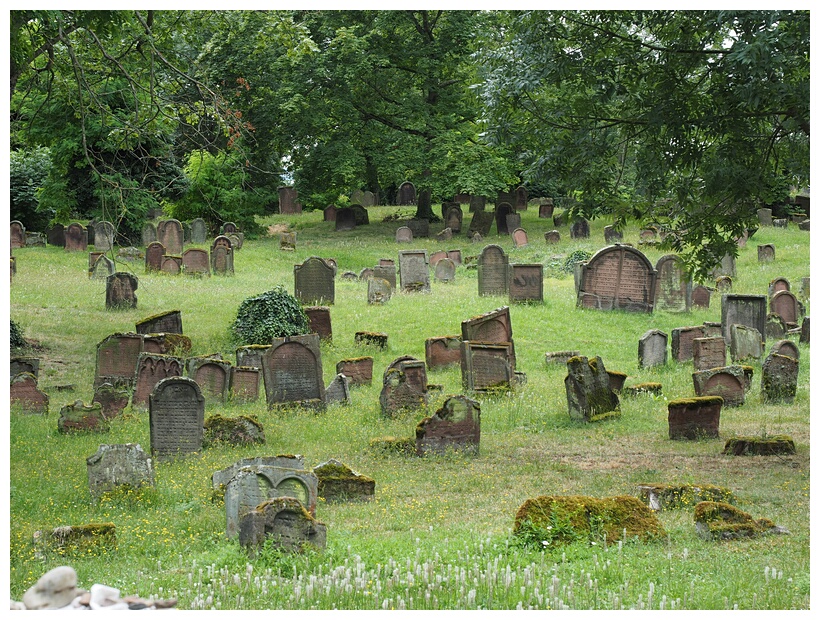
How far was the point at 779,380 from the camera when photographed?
14547 millimetres

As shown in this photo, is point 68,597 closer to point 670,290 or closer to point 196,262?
point 670,290

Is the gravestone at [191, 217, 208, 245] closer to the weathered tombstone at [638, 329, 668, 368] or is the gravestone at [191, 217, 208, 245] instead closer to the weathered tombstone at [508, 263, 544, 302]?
the weathered tombstone at [508, 263, 544, 302]

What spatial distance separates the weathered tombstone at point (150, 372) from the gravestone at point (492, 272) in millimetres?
11077

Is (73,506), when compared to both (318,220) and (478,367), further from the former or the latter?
(318,220)

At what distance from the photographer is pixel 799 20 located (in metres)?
9.54

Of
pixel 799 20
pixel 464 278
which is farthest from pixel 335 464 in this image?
pixel 464 278

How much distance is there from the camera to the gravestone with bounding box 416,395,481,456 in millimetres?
11906

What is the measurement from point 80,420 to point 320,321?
6.84 m

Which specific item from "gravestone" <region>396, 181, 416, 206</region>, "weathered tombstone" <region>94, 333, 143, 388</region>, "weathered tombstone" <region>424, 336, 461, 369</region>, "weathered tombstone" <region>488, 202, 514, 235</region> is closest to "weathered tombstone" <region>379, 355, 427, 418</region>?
"weathered tombstone" <region>424, 336, 461, 369</region>

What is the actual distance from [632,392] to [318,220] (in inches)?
1152

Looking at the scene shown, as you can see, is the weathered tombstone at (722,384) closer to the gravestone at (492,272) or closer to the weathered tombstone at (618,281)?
the weathered tombstone at (618,281)

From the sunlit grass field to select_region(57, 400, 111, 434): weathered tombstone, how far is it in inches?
10.1

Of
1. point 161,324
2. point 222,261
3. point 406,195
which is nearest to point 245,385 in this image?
point 161,324

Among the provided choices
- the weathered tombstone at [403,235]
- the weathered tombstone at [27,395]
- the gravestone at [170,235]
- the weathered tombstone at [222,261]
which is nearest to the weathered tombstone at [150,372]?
the weathered tombstone at [27,395]
